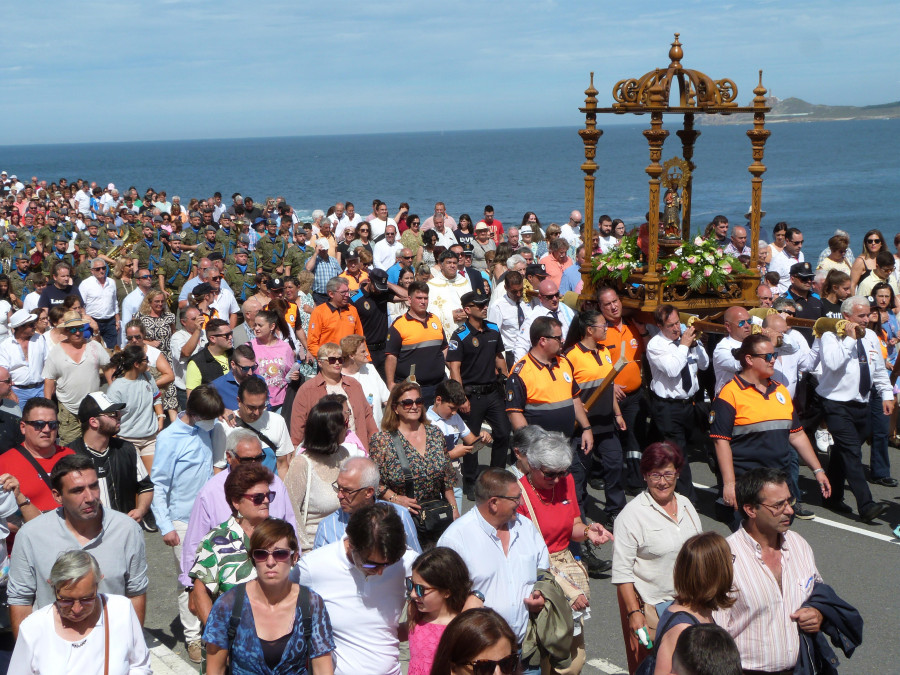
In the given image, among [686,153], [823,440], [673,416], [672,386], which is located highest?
[686,153]

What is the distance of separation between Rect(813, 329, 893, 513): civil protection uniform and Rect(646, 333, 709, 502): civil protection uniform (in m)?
1.17

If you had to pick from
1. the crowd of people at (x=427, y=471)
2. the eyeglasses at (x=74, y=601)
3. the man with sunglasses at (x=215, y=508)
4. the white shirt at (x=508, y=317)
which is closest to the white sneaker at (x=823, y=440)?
the crowd of people at (x=427, y=471)

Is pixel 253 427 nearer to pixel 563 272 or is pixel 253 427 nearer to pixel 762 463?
pixel 762 463

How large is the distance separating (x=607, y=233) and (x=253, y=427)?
11.1 m

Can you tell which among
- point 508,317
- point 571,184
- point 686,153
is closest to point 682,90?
point 686,153

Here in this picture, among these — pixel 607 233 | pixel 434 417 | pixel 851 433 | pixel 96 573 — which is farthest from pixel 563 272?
pixel 96 573

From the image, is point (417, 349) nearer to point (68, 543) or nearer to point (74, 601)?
point (68, 543)

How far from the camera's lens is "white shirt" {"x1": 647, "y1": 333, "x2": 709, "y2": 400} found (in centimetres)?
855

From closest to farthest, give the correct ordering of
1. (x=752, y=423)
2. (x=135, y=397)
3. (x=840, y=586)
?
1. (x=752, y=423)
2. (x=840, y=586)
3. (x=135, y=397)

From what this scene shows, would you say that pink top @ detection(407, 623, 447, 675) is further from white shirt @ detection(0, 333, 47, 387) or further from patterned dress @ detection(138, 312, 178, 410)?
patterned dress @ detection(138, 312, 178, 410)

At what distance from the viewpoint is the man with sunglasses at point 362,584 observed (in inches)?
176

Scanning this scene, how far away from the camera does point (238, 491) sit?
5.02 metres

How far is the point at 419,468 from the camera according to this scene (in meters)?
6.22

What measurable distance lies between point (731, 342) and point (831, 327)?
101cm
